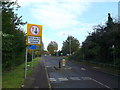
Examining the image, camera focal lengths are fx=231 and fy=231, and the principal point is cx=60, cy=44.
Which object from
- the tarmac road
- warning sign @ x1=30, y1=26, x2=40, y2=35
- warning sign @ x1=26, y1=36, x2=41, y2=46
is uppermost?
warning sign @ x1=30, y1=26, x2=40, y2=35

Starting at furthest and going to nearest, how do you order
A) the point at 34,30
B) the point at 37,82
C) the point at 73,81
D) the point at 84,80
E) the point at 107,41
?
1. the point at 107,41
2. the point at 34,30
3. the point at 84,80
4. the point at 73,81
5. the point at 37,82

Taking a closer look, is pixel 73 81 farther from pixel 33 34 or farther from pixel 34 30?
pixel 34 30

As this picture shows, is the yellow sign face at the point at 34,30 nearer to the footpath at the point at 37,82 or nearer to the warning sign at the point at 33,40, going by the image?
the warning sign at the point at 33,40

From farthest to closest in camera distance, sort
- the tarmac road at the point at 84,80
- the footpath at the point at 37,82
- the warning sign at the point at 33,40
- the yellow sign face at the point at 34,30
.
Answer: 1. the warning sign at the point at 33,40
2. the yellow sign face at the point at 34,30
3. the tarmac road at the point at 84,80
4. the footpath at the point at 37,82

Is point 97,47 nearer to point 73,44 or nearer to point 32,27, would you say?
point 32,27

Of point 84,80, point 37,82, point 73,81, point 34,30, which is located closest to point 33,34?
point 34,30

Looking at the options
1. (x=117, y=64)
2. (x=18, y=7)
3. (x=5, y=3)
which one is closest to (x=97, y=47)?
(x=117, y=64)

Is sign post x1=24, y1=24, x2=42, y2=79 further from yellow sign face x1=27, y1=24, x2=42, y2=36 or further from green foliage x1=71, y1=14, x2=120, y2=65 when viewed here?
green foliage x1=71, y1=14, x2=120, y2=65

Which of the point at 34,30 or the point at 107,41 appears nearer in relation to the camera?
the point at 34,30

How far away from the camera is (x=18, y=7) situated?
2161 centimetres

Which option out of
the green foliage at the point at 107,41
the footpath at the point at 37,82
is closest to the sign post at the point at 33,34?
the footpath at the point at 37,82

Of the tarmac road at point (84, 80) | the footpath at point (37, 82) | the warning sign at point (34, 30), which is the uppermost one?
the warning sign at point (34, 30)

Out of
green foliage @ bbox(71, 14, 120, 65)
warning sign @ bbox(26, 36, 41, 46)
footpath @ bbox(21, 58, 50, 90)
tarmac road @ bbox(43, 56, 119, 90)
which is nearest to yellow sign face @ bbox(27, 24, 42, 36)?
warning sign @ bbox(26, 36, 41, 46)

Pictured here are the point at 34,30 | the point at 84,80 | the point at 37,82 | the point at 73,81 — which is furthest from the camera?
the point at 34,30
